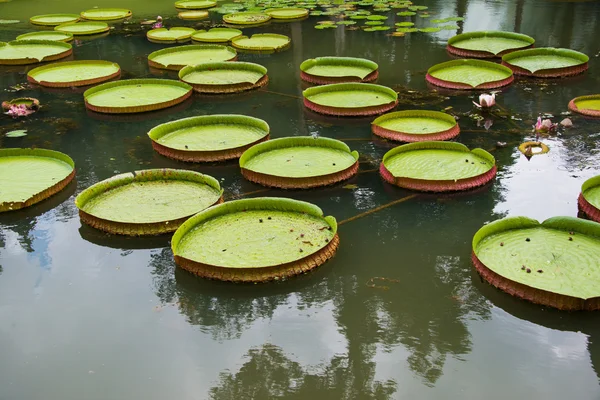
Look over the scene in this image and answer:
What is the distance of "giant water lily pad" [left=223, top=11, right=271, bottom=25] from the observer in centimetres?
1027

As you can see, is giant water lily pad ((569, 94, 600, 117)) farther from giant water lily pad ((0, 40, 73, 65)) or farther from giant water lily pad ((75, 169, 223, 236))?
giant water lily pad ((0, 40, 73, 65))

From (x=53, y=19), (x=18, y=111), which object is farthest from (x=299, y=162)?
(x=53, y=19)

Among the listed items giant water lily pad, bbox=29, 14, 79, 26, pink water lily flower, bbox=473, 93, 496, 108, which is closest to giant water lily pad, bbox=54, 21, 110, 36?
giant water lily pad, bbox=29, 14, 79, 26

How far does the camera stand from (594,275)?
3.39 m

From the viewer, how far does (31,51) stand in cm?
893

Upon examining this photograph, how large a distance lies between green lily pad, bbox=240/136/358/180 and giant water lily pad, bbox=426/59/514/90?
7.52ft

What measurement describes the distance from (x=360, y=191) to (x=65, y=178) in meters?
2.34

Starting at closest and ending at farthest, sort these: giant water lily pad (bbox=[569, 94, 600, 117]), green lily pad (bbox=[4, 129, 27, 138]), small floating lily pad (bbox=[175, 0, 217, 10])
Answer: giant water lily pad (bbox=[569, 94, 600, 117]), green lily pad (bbox=[4, 129, 27, 138]), small floating lily pad (bbox=[175, 0, 217, 10])

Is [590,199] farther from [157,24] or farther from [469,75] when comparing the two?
[157,24]

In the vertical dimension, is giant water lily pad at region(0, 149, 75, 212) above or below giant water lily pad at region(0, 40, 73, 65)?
below

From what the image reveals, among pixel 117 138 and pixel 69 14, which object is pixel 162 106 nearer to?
pixel 117 138

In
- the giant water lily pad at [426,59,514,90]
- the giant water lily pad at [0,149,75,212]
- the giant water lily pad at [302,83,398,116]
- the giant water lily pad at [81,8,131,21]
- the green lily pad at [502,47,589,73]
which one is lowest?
the giant water lily pad at [0,149,75,212]

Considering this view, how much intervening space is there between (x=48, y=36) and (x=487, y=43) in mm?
6674

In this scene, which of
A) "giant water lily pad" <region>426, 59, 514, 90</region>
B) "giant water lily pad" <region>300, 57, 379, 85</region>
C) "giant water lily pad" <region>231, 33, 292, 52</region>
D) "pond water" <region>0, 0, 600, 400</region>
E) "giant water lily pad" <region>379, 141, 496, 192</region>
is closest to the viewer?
"pond water" <region>0, 0, 600, 400</region>
